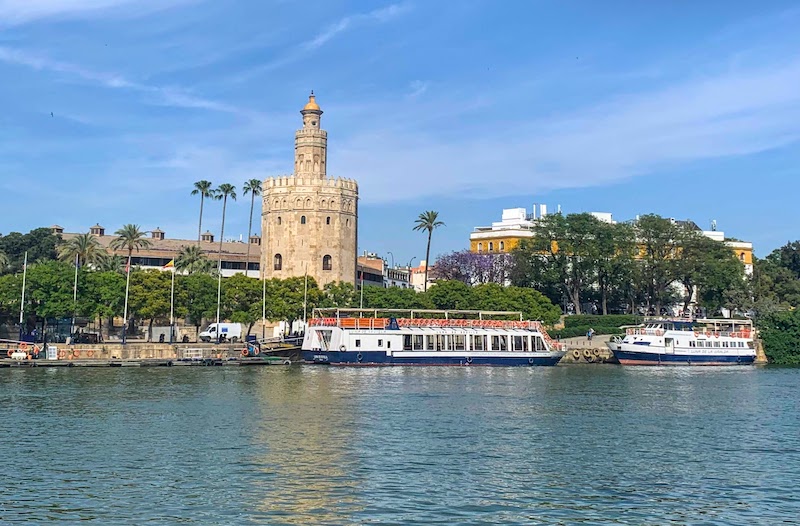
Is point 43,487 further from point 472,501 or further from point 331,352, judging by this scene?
point 331,352

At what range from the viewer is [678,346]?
271ft

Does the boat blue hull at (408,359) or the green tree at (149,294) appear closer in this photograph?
the boat blue hull at (408,359)

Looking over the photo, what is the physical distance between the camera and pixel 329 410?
4328 centimetres

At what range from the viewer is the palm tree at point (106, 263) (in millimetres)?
92625

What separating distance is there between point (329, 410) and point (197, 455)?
12.1m

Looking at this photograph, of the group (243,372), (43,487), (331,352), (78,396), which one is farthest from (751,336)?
(43,487)

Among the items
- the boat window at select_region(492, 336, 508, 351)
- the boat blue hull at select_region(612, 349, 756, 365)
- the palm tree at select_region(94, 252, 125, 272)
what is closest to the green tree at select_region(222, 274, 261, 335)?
the palm tree at select_region(94, 252, 125, 272)

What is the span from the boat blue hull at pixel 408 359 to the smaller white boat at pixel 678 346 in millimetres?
6853

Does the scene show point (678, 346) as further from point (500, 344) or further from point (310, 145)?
point (310, 145)

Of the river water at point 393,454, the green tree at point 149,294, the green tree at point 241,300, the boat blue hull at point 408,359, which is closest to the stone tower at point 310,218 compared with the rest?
the green tree at point 241,300

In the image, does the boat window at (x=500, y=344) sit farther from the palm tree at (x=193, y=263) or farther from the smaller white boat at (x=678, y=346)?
the palm tree at (x=193, y=263)

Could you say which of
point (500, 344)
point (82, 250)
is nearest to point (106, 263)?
point (82, 250)

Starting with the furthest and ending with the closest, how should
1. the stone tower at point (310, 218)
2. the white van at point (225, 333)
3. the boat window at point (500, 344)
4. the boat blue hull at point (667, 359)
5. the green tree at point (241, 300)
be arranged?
the stone tower at point (310, 218)
the white van at point (225, 333)
the green tree at point (241, 300)
the boat blue hull at point (667, 359)
the boat window at point (500, 344)

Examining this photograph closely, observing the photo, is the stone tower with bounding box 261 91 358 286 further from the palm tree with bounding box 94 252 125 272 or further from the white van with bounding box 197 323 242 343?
the palm tree with bounding box 94 252 125 272
